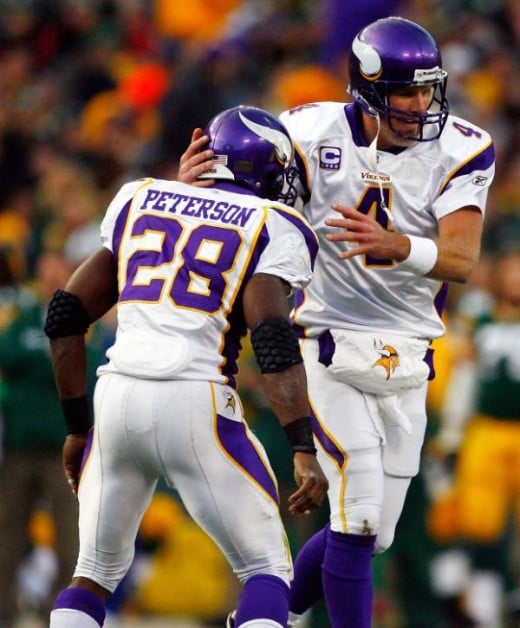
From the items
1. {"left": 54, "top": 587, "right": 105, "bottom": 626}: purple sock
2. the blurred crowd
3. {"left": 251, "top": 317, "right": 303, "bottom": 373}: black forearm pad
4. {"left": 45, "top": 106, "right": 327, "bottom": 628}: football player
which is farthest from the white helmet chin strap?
the blurred crowd

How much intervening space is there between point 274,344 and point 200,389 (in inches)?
10.7

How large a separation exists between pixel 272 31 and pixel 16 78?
2.54 metres

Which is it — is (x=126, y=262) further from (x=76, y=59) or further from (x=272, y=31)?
(x=76, y=59)

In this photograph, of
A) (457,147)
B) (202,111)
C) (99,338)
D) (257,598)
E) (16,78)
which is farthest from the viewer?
(16,78)

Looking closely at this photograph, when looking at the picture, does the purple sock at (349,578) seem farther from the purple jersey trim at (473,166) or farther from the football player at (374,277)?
the purple jersey trim at (473,166)

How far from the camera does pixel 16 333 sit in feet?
26.1

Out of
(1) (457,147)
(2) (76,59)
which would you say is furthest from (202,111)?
(1) (457,147)

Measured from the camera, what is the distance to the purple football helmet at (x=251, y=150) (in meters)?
5.08

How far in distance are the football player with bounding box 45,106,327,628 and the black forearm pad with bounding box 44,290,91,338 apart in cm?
16

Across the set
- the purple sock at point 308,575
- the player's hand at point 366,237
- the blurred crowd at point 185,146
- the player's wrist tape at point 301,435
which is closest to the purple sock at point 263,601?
the player's wrist tape at point 301,435

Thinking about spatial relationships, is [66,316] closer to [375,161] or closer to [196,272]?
[196,272]

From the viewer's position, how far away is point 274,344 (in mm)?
4781

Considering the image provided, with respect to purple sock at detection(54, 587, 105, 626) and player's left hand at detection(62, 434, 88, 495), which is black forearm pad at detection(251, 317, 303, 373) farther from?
purple sock at detection(54, 587, 105, 626)

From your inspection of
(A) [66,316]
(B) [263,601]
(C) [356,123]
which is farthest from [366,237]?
(B) [263,601]
